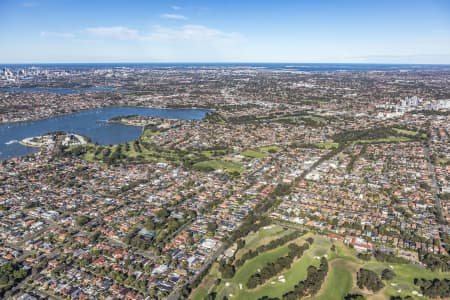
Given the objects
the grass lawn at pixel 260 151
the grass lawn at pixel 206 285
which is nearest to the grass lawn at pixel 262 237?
the grass lawn at pixel 206 285

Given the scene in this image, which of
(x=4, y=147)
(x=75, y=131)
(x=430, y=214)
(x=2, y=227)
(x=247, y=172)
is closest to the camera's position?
(x=2, y=227)

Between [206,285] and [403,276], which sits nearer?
[206,285]

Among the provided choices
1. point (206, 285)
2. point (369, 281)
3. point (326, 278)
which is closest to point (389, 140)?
point (369, 281)

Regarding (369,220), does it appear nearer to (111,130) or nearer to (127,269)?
(127,269)

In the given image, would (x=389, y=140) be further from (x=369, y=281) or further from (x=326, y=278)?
(x=326, y=278)

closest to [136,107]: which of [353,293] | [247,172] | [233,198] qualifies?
[247,172]

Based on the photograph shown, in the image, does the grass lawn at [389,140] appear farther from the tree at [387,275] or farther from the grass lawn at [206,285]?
the grass lawn at [206,285]

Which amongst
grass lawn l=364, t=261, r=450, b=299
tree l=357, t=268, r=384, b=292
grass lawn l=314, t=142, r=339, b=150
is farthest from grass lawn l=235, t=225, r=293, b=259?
grass lawn l=314, t=142, r=339, b=150
